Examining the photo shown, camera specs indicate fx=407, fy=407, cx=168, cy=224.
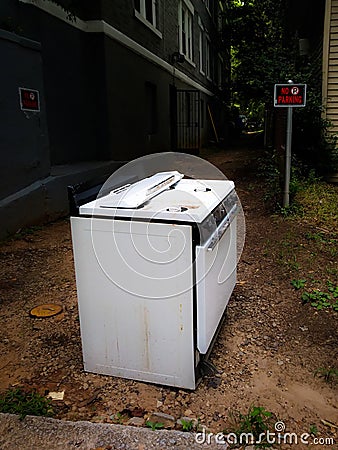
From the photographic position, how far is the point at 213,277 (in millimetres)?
2311

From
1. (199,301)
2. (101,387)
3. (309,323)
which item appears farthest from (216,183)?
(101,387)

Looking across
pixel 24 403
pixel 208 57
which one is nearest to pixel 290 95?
pixel 24 403

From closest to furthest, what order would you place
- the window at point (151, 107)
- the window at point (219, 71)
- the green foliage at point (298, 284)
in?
the green foliage at point (298, 284) → the window at point (151, 107) → the window at point (219, 71)

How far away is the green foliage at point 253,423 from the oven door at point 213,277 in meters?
0.37

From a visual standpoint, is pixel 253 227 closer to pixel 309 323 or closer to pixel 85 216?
pixel 309 323

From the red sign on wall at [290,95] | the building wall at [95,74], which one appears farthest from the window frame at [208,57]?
the red sign on wall at [290,95]

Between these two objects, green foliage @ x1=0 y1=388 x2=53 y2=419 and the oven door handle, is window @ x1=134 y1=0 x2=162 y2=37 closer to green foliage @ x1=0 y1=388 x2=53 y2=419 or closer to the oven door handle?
the oven door handle

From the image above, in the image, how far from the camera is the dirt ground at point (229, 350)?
2.15 meters

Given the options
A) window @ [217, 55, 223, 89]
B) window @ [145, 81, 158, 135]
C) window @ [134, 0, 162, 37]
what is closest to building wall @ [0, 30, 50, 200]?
window @ [134, 0, 162, 37]

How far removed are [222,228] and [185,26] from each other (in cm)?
1427

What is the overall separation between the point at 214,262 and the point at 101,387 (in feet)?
3.17

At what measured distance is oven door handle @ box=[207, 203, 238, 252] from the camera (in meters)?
2.15

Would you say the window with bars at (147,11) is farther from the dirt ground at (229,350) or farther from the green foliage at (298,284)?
the green foliage at (298,284)

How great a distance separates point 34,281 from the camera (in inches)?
149
